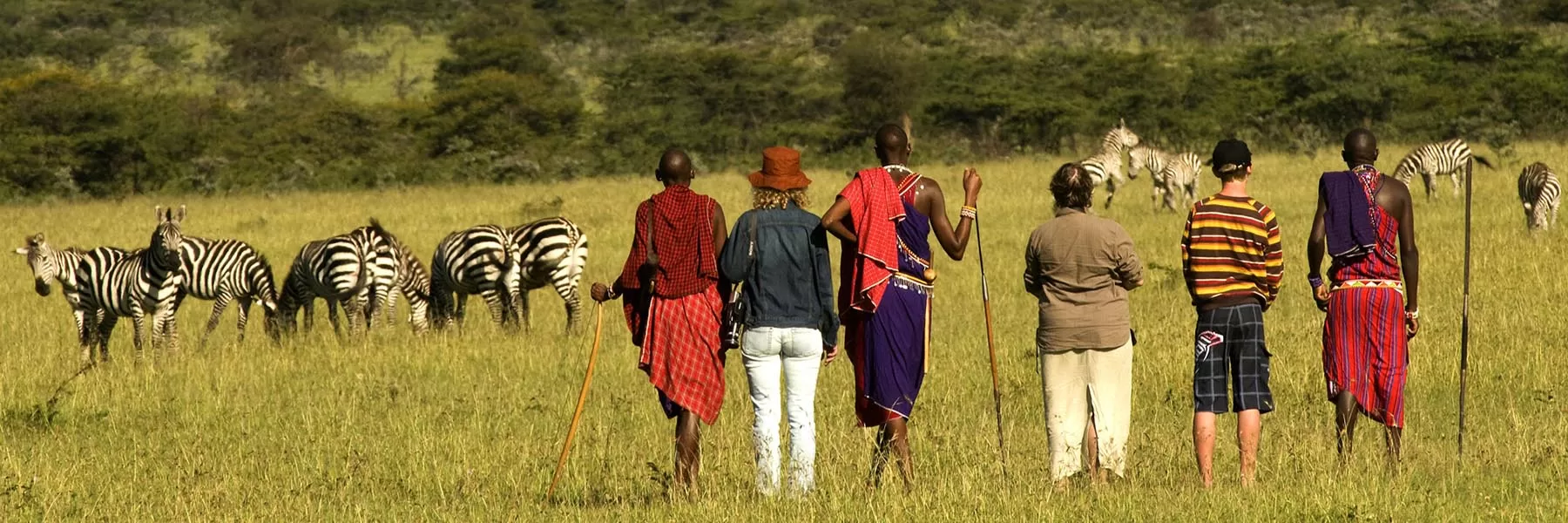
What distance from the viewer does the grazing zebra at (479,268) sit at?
15320mm

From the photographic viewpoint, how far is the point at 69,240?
24781 millimetres

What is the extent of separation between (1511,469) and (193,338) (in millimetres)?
11656

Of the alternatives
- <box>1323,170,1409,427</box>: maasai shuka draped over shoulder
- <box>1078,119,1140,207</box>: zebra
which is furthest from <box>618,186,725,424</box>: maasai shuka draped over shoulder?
<box>1078,119,1140,207</box>: zebra

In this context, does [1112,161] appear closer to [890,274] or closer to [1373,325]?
[1373,325]

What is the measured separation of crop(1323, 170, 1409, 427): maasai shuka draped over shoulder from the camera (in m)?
7.30

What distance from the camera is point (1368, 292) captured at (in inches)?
288

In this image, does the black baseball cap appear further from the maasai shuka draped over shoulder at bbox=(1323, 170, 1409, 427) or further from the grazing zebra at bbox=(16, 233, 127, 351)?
the grazing zebra at bbox=(16, 233, 127, 351)

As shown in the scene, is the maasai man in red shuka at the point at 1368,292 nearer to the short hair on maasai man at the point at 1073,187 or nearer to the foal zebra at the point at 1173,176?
the short hair on maasai man at the point at 1073,187

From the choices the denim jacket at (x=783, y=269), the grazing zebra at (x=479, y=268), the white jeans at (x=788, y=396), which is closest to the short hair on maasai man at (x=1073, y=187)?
the denim jacket at (x=783, y=269)

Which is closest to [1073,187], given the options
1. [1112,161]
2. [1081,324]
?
[1081,324]

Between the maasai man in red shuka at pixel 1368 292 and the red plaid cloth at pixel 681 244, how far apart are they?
248 centimetres

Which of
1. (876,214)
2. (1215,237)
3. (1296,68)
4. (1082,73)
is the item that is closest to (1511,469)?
(1215,237)

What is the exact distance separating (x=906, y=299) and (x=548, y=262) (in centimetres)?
880

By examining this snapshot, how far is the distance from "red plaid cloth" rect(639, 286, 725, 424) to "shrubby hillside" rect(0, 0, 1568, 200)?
78.5 ft
